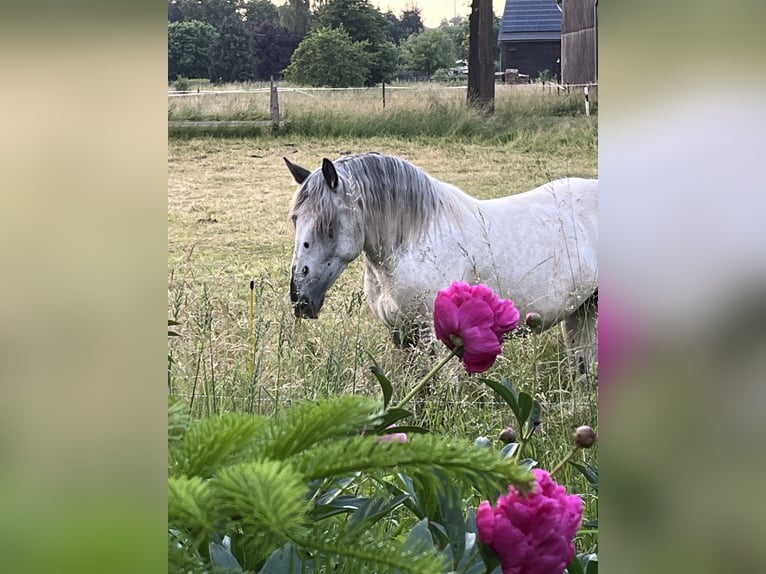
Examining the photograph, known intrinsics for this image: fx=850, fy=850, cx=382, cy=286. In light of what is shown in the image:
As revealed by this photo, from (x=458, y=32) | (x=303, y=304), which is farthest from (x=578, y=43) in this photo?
(x=303, y=304)

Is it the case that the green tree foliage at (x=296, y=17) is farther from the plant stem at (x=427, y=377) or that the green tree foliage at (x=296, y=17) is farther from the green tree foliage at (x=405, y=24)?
the plant stem at (x=427, y=377)

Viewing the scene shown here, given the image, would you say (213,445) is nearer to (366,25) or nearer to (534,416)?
(534,416)

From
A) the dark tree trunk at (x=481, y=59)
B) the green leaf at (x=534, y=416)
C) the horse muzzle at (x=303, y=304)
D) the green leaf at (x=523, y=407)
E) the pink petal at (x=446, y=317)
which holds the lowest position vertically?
the horse muzzle at (x=303, y=304)

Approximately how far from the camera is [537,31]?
3.62 m

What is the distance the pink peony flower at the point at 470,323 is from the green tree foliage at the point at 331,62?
3.48 m

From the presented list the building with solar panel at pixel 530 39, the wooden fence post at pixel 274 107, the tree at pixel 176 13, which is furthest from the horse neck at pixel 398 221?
the tree at pixel 176 13

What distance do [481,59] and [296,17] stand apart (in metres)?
0.93

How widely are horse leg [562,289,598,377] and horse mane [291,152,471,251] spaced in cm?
44

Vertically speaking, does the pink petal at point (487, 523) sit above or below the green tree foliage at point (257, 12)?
below

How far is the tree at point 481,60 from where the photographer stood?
136 inches
